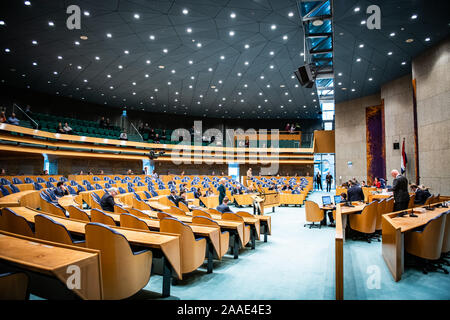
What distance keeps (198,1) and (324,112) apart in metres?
21.5

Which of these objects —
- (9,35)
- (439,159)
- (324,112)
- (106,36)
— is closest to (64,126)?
(9,35)

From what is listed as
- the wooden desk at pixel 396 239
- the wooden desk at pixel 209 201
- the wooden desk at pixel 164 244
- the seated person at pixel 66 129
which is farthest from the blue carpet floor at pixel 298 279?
the seated person at pixel 66 129

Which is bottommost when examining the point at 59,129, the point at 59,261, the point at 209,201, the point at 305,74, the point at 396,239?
the point at 209,201

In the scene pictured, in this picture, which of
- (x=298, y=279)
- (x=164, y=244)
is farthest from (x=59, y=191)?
(x=298, y=279)

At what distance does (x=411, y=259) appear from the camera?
179 inches

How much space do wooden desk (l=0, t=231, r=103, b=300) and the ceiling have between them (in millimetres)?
8212

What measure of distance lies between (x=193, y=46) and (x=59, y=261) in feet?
35.8

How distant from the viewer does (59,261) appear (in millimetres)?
2008

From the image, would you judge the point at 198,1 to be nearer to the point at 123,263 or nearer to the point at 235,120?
the point at 123,263

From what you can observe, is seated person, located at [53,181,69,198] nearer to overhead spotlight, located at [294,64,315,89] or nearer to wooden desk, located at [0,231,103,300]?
wooden desk, located at [0,231,103,300]

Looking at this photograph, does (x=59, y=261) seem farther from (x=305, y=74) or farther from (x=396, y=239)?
(x=305, y=74)

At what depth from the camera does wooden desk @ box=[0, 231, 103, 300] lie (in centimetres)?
189

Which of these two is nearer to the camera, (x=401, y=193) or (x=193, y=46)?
(x=401, y=193)

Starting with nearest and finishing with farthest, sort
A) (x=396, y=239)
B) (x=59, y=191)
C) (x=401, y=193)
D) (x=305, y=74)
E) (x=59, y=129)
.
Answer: (x=396, y=239) → (x=401, y=193) → (x=59, y=191) → (x=305, y=74) → (x=59, y=129)
